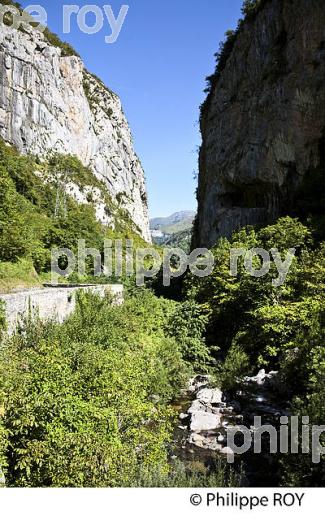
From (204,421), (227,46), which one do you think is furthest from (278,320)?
(227,46)

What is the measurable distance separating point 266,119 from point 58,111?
204ft

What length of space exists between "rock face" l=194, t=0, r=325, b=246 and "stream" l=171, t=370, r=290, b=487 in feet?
60.8

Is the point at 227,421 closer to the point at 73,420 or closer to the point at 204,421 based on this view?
the point at 204,421

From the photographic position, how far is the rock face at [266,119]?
3158 cm

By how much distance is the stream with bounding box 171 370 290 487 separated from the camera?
12031 mm

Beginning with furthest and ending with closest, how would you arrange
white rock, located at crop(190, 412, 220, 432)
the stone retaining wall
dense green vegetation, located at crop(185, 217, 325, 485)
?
white rock, located at crop(190, 412, 220, 432), the stone retaining wall, dense green vegetation, located at crop(185, 217, 325, 485)

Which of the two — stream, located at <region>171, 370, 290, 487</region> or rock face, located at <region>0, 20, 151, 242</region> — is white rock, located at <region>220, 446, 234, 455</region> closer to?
stream, located at <region>171, 370, 290, 487</region>

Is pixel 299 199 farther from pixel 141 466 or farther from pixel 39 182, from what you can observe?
pixel 39 182

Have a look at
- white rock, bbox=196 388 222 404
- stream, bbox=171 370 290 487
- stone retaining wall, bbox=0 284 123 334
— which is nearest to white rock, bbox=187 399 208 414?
stream, bbox=171 370 290 487

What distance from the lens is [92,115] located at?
10619cm

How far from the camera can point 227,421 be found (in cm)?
1556

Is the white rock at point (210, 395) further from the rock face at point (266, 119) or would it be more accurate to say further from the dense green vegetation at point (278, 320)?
the rock face at point (266, 119)

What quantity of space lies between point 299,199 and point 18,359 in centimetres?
2609

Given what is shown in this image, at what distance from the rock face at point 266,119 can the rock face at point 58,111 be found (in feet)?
145
